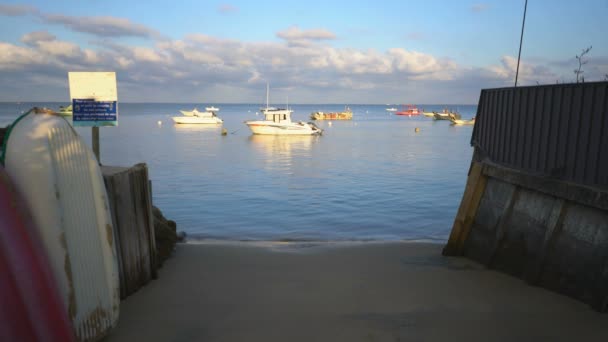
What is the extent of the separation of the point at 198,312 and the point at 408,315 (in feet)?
8.78

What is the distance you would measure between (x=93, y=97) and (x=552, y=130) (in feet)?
21.7

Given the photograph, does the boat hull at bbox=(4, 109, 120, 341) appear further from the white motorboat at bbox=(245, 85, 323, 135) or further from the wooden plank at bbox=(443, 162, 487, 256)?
the white motorboat at bbox=(245, 85, 323, 135)

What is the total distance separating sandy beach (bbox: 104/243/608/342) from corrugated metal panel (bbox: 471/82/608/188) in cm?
173

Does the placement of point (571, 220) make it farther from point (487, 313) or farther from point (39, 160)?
point (39, 160)

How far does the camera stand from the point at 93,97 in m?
6.77

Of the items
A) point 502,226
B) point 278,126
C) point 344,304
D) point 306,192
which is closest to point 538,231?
point 502,226

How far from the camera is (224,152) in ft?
120

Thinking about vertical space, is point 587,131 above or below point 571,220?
above

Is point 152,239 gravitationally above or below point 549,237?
below

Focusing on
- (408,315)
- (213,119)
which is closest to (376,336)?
(408,315)

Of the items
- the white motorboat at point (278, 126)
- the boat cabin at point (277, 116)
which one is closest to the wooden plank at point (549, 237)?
the white motorboat at point (278, 126)

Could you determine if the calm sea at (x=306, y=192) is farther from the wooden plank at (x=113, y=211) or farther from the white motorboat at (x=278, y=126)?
the white motorboat at (x=278, y=126)

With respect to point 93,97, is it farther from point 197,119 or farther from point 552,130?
point 197,119

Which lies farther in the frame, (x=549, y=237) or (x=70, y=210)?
(x=549, y=237)
